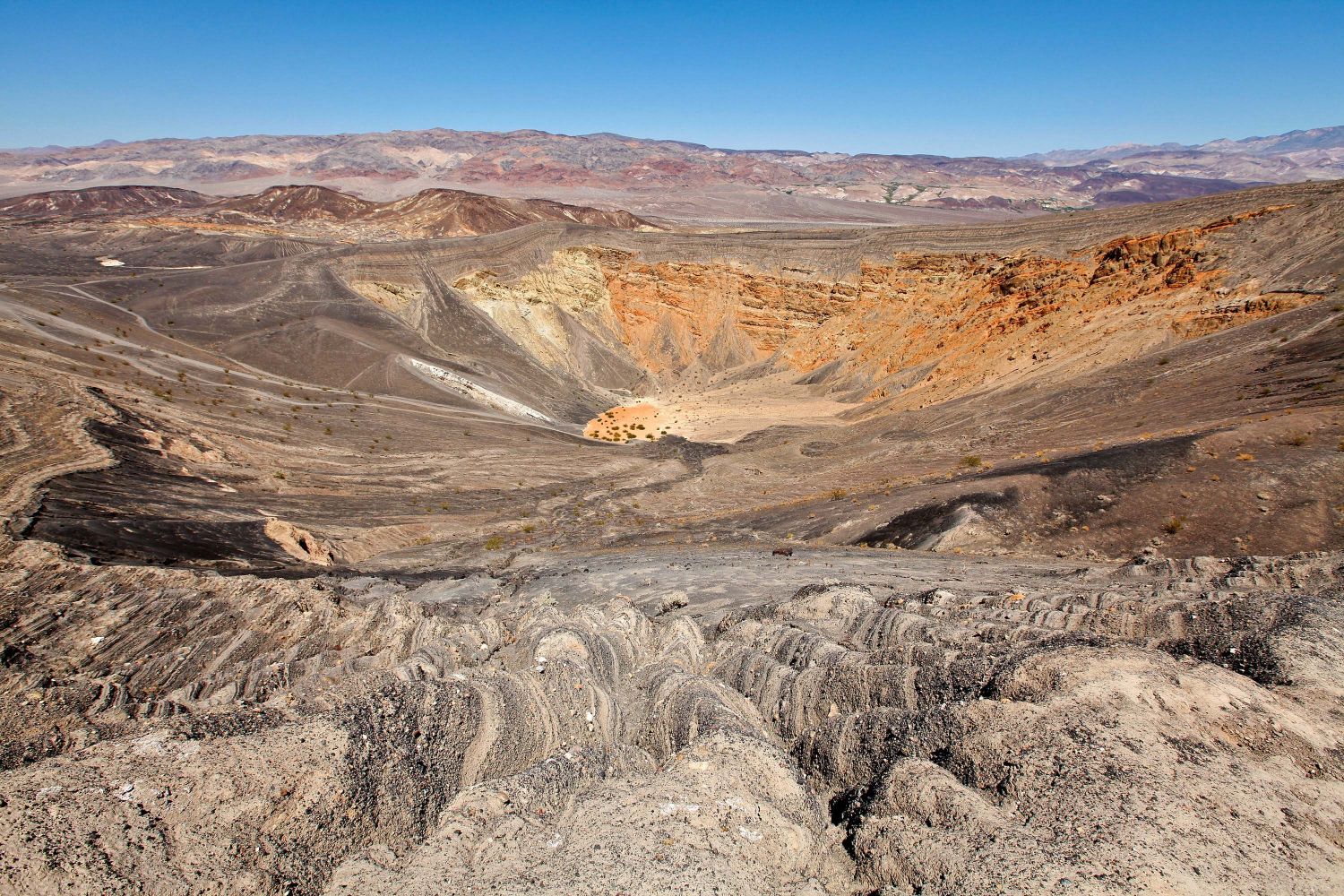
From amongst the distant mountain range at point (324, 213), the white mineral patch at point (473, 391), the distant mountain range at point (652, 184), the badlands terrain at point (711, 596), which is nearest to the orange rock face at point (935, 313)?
the badlands terrain at point (711, 596)

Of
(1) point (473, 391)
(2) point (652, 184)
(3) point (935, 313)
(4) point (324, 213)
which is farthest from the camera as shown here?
(2) point (652, 184)

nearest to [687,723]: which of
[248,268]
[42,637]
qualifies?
[42,637]

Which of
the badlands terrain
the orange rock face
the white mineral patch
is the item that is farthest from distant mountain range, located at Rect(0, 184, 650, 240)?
the badlands terrain

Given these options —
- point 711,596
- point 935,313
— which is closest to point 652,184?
point 935,313

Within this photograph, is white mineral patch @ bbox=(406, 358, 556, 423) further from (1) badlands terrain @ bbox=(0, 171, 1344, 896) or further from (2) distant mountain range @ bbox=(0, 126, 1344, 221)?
(2) distant mountain range @ bbox=(0, 126, 1344, 221)

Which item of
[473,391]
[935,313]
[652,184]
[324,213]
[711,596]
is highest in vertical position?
[652,184]

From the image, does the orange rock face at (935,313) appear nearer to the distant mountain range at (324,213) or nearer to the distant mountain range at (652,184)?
the distant mountain range at (324,213)

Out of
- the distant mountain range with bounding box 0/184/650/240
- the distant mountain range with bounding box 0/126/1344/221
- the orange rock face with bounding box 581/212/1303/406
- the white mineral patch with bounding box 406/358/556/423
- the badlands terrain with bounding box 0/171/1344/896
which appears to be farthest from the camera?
the distant mountain range with bounding box 0/126/1344/221

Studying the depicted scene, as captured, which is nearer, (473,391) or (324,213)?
(473,391)

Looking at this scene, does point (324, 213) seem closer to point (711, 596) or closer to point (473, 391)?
point (473, 391)
